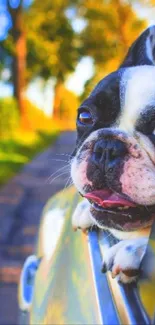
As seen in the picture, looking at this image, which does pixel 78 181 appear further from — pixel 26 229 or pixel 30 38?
pixel 30 38

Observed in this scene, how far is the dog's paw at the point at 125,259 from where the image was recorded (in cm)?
133

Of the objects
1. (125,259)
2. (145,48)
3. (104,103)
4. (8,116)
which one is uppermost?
(8,116)

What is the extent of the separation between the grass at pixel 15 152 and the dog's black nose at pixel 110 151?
28.6ft

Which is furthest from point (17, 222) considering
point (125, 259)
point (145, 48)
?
point (125, 259)

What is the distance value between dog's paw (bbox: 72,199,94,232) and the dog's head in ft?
0.26

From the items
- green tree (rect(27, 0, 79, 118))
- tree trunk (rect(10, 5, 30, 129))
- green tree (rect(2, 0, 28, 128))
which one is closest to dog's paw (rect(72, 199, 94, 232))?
tree trunk (rect(10, 5, 30, 129))

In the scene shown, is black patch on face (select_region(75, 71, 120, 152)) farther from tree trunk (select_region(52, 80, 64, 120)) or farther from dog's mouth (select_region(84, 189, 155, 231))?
tree trunk (select_region(52, 80, 64, 120))

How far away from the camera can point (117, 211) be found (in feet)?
5.31

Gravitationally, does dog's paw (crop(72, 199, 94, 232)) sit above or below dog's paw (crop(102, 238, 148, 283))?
above

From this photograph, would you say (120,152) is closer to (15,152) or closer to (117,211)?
(117,211)

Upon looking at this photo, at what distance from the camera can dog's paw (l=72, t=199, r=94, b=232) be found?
5.92 feet

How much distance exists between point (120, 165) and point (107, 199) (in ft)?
0.37

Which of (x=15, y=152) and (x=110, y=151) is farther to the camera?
(x=15, y=152)

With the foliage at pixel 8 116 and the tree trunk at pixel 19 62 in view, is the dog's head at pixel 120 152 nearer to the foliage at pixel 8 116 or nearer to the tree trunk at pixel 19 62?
the foliage at pixel 8 116
